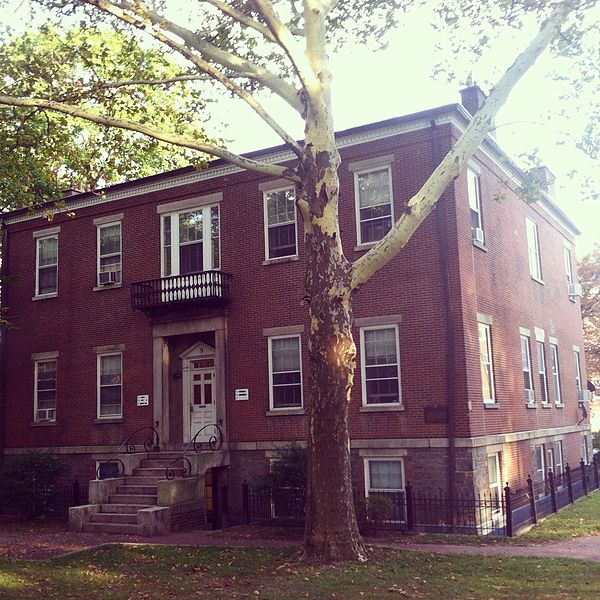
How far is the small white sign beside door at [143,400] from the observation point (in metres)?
20.8

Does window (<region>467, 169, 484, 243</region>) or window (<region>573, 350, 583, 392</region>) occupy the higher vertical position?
window (<region>467, 169, 484, 243</region>)

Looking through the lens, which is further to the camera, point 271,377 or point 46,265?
point 46,265

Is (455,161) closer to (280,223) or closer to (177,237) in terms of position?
(280,223)

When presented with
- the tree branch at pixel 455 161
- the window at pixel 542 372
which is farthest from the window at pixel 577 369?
the tree branch at pixel 455 161

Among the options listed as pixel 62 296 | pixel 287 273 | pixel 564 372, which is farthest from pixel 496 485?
pixel 62 296

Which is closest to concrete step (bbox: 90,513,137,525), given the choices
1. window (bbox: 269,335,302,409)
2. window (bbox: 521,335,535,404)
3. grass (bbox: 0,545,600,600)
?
grass (bbox: 0,545,600,600)

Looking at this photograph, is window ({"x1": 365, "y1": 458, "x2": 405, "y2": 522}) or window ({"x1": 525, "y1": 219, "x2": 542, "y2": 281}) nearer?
window ({"x1": 365, "y1": 458, "x2": 405, "y2": 522})

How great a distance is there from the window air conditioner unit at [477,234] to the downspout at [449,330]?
1.55 meters

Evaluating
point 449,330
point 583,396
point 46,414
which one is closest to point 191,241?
point 46,414

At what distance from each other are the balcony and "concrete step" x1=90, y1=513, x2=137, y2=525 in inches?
229

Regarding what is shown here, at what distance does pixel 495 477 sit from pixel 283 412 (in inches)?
215

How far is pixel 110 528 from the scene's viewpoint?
16.7 m

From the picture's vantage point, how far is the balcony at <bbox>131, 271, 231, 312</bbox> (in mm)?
19672

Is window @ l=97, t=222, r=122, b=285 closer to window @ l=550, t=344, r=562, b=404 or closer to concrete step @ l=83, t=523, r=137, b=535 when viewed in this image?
concrete step @ l=83, t=523, r=137, b=535
